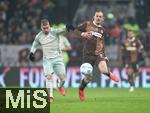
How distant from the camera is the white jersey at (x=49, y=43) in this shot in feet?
69.2

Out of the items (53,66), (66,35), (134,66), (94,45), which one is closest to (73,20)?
(66,35)

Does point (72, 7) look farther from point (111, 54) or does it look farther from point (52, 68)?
point (52, 68)

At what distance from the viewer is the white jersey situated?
2108 cm

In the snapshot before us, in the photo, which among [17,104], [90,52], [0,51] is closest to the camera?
[17,104]

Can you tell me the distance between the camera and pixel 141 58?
30.9m

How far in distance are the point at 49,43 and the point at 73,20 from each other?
42.8 ft

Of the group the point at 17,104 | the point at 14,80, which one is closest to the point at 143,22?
Result: the point at 14,80

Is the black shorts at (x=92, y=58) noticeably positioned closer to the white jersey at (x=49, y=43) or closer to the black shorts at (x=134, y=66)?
the white jersey at (x=49, y=43)

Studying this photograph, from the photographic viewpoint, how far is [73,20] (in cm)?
3416

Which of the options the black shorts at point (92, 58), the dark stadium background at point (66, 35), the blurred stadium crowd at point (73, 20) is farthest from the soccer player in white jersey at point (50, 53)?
the blurred stadium crowd at point (73, 20)

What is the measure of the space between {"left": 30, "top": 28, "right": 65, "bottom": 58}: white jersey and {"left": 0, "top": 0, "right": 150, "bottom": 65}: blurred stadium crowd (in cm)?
972

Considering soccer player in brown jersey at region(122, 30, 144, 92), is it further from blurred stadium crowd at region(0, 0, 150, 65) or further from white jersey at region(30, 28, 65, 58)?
white jersey at region(30, 28, 65, 58)

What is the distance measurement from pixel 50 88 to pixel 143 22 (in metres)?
13.2

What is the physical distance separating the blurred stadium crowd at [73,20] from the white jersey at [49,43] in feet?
31.9
